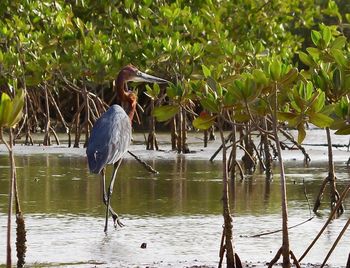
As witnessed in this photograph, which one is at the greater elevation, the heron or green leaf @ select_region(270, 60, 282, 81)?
green leaf @ select_region(270, 60, 282, 81)

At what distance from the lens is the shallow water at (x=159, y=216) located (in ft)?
26.8

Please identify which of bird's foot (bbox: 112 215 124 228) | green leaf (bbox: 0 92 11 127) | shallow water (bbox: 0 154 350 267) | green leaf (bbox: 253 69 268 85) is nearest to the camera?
green leaf (bbox: 0 92 11 127)

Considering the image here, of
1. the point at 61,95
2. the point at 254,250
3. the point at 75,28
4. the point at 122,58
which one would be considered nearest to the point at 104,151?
the point at 254,250

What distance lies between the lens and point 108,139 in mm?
9914

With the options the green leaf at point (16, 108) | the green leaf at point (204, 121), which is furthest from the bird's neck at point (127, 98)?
the green leaf at point (16, 108)

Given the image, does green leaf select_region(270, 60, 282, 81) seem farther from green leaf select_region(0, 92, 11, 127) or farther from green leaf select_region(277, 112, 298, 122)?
green leaf select_region(0, 92, 11, 127)

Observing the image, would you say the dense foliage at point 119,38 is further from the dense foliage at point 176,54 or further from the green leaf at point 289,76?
the green leaf at point 289,76

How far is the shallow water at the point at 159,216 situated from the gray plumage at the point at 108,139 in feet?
1.68

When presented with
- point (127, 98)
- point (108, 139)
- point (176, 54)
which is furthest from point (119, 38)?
point (108, 139)

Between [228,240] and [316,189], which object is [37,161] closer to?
[316,189]

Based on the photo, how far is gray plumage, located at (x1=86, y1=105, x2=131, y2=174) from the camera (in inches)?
381

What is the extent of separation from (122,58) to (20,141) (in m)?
3.33

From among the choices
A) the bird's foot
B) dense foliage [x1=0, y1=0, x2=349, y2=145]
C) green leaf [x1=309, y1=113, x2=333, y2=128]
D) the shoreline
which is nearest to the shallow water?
the bird's foot

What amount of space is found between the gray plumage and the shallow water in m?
0.51
